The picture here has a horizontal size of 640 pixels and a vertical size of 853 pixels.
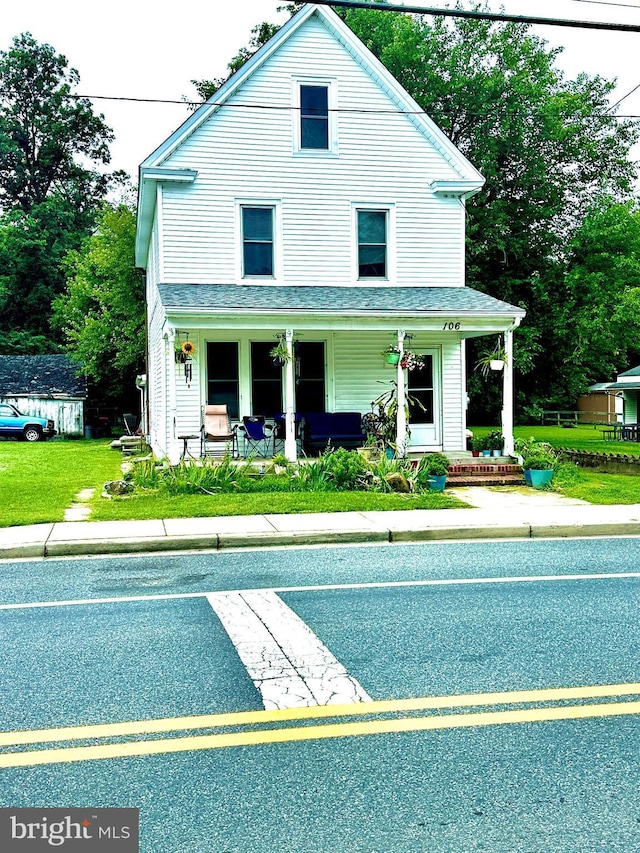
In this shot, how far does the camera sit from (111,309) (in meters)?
32.8

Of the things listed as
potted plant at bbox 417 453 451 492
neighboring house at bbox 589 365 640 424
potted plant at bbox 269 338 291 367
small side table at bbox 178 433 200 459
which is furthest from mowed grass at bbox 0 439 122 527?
neighboring house at bbox 589 365 640 424

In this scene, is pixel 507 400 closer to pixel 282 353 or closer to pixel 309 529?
pixel 282 353

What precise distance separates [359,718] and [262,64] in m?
16.5

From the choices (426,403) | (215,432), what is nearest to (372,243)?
(426,403)

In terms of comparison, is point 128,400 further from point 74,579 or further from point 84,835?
point 84,835

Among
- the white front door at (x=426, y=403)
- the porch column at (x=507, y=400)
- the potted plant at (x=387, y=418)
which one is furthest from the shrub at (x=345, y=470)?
the white front door at (x=426, y=403)

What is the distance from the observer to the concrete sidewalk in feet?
31.8

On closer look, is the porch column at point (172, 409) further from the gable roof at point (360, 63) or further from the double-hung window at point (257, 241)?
the gable roof at point (360, 63)

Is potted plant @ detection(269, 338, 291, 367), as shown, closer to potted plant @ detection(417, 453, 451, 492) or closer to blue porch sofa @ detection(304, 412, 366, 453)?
blue porch sofa @ detection(304, 412, 366, 453)

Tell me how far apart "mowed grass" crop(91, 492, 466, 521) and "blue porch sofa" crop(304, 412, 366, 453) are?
3.92 m

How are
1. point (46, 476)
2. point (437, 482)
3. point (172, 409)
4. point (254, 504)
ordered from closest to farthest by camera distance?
point (254, 504)
point (437, 482)
point (172, 409)
point (46, 476)

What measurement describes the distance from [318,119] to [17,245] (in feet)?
112

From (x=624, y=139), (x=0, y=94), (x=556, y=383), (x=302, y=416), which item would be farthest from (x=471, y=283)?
(x=0, y=94)

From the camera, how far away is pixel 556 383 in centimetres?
3625
